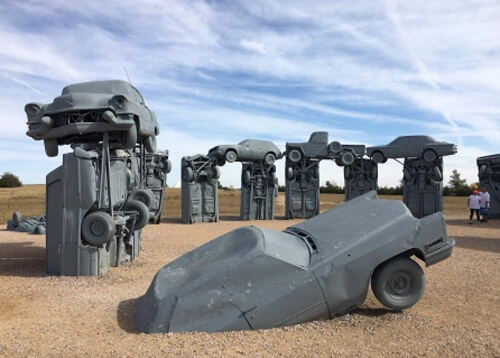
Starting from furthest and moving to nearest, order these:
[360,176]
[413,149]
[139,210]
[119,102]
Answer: [360,176], [413,149], [139,210], [119,102]

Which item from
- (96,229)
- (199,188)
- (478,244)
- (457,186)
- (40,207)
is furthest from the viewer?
(457,186)

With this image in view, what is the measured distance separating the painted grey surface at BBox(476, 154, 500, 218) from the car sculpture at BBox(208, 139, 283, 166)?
9.88m

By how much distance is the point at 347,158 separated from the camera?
910 inches

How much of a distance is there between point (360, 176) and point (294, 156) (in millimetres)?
3874

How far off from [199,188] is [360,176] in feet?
27.4

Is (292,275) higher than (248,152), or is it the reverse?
(248,152)

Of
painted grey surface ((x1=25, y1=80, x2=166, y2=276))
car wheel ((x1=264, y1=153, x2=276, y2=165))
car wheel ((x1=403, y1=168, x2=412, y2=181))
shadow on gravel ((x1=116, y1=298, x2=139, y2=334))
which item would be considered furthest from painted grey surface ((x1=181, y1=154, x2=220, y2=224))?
shadow on gravel ((x1=116, y1=298, x2=139, y2=334))

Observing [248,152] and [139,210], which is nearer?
[139,210]

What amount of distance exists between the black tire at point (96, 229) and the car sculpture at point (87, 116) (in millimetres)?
1629

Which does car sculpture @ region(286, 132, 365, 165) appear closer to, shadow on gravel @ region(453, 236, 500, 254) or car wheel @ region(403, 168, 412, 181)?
car wheel @ region(403, 168, 412, 181)

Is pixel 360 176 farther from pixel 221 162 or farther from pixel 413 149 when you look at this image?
pixel 221 162

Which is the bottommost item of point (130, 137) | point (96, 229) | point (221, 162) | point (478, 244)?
point (478, 244)

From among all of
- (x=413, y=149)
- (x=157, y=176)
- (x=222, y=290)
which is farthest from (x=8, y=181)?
(x=222, y=290)

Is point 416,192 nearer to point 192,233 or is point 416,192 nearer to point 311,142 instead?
point 311,142
